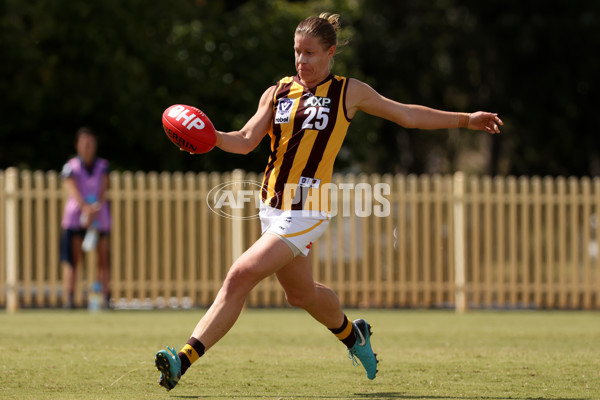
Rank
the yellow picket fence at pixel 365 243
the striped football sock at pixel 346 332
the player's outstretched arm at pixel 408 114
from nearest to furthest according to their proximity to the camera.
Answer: the player's outstretched arm at pixel 408 114, the striped football sock at pixel 346 332, the yellow picket fence at pixel 365 243

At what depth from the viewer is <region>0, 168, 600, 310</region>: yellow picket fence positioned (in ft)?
48.9

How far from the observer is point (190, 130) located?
239 inches

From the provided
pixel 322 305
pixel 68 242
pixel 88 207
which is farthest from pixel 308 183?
pixel 68 242

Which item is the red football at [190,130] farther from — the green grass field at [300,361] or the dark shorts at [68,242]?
the dark shorts at [68,242]

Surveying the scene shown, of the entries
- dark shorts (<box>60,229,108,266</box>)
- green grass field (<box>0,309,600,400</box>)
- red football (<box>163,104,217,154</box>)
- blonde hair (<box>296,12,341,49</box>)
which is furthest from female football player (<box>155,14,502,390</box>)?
dark shorts (<box>60,229,108,266</box>)

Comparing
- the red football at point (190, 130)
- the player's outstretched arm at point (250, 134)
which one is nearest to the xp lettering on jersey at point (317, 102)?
the player's outstretched arm at point (250, 134)

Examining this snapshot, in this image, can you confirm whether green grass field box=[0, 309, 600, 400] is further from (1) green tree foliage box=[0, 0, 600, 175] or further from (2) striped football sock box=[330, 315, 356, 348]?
(1) green tree foliage box=[0, 0, 600, 175]

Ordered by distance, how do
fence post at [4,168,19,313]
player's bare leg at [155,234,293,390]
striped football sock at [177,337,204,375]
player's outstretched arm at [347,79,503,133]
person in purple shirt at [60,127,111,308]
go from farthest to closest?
fence post at [4,168,19,313] < person in purple shirt at [60,127,111,308] < player's outstretched arm at [347,79,503,133] < player's bare leg at [155,234,293,390] < striped football sock at [177,337,204,375]

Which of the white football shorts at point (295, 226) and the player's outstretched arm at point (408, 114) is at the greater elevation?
the player's outstretched arm at point (408, 114)

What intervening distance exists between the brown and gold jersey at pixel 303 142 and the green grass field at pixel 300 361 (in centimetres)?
114

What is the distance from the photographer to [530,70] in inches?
1021

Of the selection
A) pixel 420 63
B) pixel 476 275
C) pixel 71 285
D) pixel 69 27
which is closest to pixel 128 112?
pixel 69 27

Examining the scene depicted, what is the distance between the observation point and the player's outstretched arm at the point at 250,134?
20.4 ft

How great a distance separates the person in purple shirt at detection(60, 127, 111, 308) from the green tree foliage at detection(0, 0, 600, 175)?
5.26m
